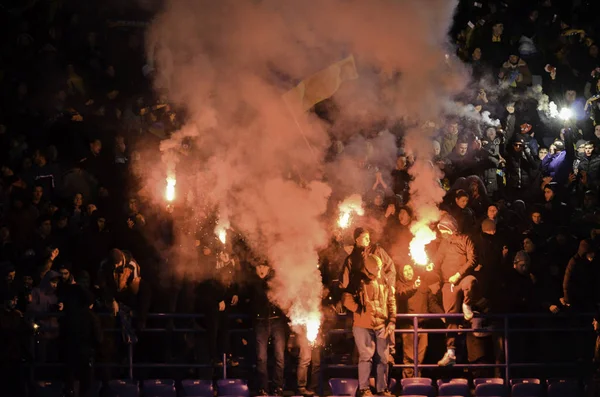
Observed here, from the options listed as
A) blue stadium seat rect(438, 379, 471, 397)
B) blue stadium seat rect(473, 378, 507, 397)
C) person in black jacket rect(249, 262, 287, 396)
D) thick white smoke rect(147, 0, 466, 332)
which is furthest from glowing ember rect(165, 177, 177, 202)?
blue stadium seat rect(473, 378, 507, 397)

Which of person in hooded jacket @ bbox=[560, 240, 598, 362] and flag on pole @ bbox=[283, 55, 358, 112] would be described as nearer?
person in hooded jacket @ bbox=[560, 240, 598, 362]

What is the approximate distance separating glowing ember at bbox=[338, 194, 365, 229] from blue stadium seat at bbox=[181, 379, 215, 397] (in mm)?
3203

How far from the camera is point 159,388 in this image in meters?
11.2

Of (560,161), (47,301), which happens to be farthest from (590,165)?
(47,301)

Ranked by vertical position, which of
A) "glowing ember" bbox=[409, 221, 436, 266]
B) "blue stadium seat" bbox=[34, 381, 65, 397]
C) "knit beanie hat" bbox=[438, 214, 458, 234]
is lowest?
"blue stadium seat" bbox=[34, 381, 65, 397]

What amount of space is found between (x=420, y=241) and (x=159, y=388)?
4.06 m

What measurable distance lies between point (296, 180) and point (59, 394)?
436 cm

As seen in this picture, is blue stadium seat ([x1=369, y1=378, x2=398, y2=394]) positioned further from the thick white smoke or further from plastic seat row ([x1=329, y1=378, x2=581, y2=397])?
the thick white smoke

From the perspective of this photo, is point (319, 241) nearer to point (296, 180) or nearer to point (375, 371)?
point (296, 180)

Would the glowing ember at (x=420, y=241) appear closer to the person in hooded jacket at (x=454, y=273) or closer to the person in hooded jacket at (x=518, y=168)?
the person in hooded jacket at (x=454, y=273)

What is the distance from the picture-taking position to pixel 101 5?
1571 centimetres

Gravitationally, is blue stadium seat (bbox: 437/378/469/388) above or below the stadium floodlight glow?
below

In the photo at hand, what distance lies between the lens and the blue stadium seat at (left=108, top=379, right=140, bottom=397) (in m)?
11.1

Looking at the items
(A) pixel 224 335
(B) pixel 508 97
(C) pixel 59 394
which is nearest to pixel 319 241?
(A) pixel 224 335
